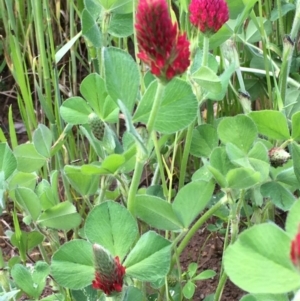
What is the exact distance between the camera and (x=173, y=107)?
58cm

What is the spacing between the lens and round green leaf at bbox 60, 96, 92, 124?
0.70 metres

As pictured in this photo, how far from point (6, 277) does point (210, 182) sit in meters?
0.28

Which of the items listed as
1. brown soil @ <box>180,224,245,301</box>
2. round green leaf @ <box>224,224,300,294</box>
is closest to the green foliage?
round green leaf @ <box>224,224,300,294</box>

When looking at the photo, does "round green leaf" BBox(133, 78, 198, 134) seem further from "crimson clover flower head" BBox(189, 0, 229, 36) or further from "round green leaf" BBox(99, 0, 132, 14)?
"round green leaf" BBox(99, 0, 132, 14)

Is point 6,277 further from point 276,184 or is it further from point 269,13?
point 269,13

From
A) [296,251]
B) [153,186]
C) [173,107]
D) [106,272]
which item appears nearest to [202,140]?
[153,186]

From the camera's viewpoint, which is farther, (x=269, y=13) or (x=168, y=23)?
(x=269, y=13)

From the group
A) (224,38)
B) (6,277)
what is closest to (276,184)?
(224,38)

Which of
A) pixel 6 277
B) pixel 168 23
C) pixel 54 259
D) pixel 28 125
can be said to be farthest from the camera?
pixel 28 125

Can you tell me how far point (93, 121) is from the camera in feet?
2.11

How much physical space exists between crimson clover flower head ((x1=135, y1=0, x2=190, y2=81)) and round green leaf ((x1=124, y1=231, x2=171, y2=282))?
18 centimetres

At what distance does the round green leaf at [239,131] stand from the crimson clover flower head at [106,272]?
23cm

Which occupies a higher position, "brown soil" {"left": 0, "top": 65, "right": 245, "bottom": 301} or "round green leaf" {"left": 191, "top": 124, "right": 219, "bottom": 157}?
"round green leaf" {"left": 191, "top": 124, "right": 219, "bottom": 157}

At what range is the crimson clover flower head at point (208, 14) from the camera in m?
0.60
